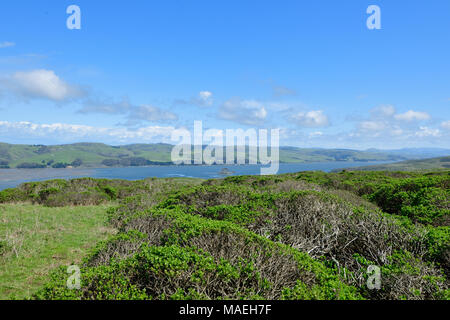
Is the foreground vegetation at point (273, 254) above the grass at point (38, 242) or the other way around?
above

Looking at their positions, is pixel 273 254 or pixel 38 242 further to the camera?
pixel 38 242

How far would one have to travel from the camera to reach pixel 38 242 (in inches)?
379

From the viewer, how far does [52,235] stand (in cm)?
1069

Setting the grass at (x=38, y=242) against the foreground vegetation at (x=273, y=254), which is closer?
the foreground vegetation at (x=273, y=254)

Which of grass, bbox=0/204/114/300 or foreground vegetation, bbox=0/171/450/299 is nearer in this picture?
foreground vegetation, bbox=0/171/450/299

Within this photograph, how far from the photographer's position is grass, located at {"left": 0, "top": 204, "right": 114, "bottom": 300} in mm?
6839

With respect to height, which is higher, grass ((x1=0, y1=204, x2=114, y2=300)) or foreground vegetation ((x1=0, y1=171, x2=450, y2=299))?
foreground vegetation ((x1=0, y1=171, x2=450, y2=299))

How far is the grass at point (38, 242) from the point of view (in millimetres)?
6839

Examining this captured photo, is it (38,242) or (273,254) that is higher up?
(273,254)
